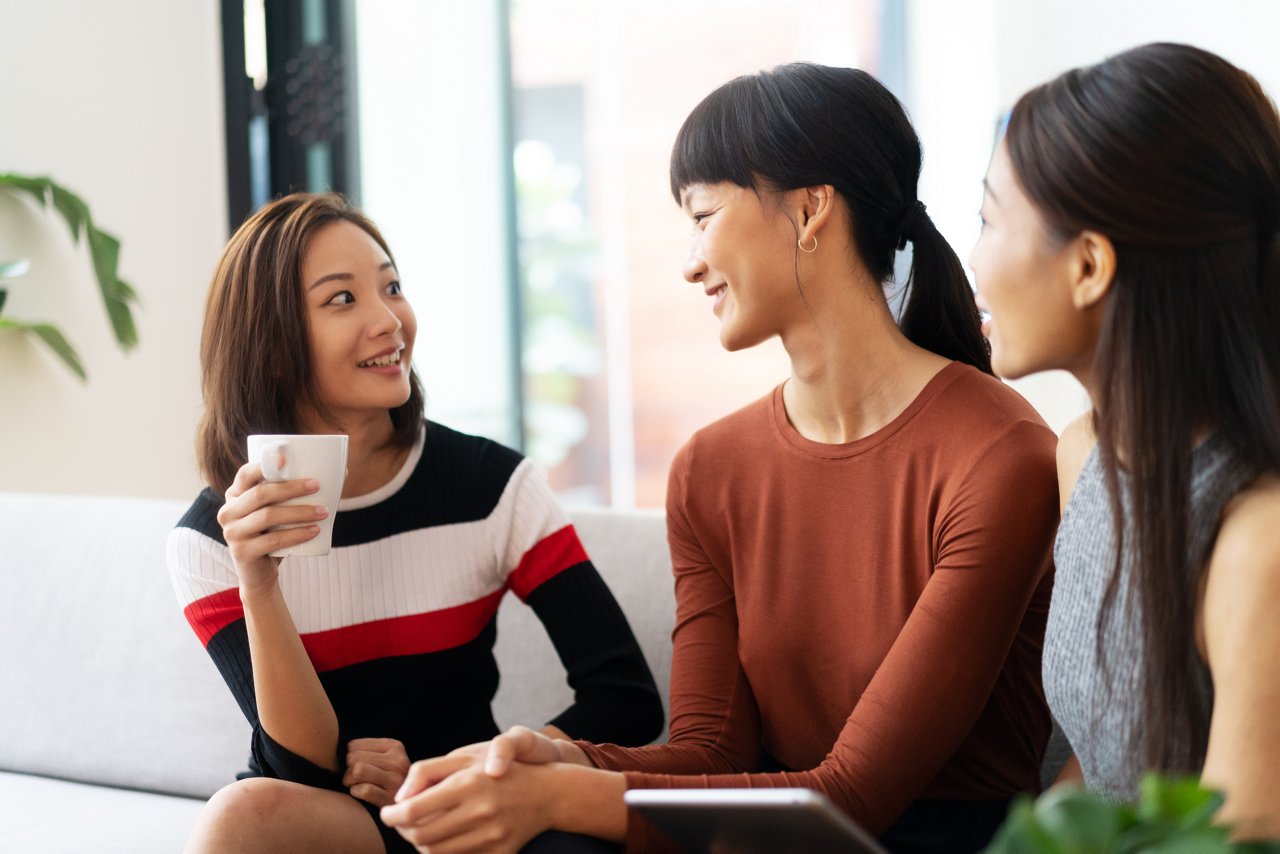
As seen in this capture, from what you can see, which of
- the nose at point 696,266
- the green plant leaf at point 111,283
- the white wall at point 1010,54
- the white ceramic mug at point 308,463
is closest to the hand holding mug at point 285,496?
the white ceramic mug at point 308,463

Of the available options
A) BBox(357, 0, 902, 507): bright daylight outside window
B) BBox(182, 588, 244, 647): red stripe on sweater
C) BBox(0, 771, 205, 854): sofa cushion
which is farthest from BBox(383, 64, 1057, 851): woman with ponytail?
BBox(357, 0, 902, 507): bright daylight outside window

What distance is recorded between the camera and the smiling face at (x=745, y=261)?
1.37 m

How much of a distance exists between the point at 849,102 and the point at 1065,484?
469 millimetres

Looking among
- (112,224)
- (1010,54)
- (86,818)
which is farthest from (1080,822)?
(1010,54)

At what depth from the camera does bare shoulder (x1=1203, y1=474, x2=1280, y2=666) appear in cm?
89

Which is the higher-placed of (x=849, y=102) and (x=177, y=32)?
(x=177, y=32)

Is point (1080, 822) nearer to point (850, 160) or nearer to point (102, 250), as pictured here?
point (850, 160)

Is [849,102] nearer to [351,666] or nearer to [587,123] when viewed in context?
[351,666]

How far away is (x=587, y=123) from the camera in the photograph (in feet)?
17.5

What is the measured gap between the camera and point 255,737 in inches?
56.1

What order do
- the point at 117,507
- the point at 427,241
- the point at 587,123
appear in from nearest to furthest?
the point at 117,507
the point at 427,241
the point at 587,123

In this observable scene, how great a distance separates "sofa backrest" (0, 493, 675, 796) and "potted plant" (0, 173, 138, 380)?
2.00 ft

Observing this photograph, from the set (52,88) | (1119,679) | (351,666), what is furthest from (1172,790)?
(52,88)

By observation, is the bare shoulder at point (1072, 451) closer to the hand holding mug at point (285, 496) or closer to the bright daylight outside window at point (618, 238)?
the hand holding mug at point (285, 496)
